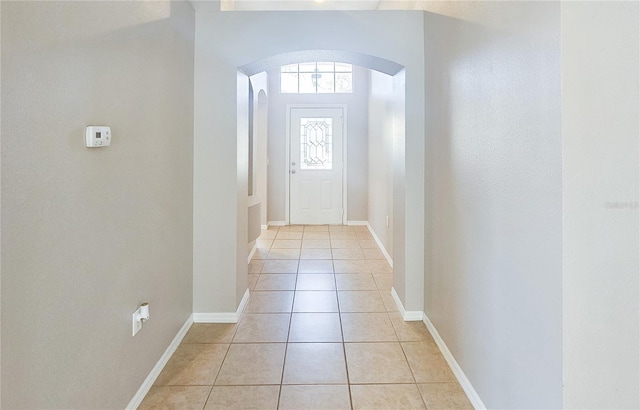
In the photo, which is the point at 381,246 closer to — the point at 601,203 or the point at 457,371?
the point at 457,371

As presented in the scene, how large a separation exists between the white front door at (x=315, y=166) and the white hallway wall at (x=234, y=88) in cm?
383

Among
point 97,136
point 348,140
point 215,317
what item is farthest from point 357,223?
point 97,136

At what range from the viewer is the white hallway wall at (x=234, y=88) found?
249 centimetres

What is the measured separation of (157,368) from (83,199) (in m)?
1.06

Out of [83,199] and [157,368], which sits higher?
[83,199]

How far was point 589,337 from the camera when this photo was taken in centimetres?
104

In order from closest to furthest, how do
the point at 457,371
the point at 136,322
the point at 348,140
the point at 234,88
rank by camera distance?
1. the point at 136,322
2. the point at 457,371
3. the point at 234,88
4. the point at 348,140

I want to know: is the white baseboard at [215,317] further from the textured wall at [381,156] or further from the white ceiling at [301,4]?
the white ceiling at [301,4]

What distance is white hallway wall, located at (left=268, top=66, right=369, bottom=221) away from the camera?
20.7 ft

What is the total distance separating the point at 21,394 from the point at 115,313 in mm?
494

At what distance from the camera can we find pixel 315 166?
6.48m

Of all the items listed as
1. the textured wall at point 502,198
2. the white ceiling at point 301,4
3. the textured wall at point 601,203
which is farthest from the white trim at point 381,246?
the textured wall at point 601,203

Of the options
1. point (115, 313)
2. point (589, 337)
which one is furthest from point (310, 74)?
point (589, 337)

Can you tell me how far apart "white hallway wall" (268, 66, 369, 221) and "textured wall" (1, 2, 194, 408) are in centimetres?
429
